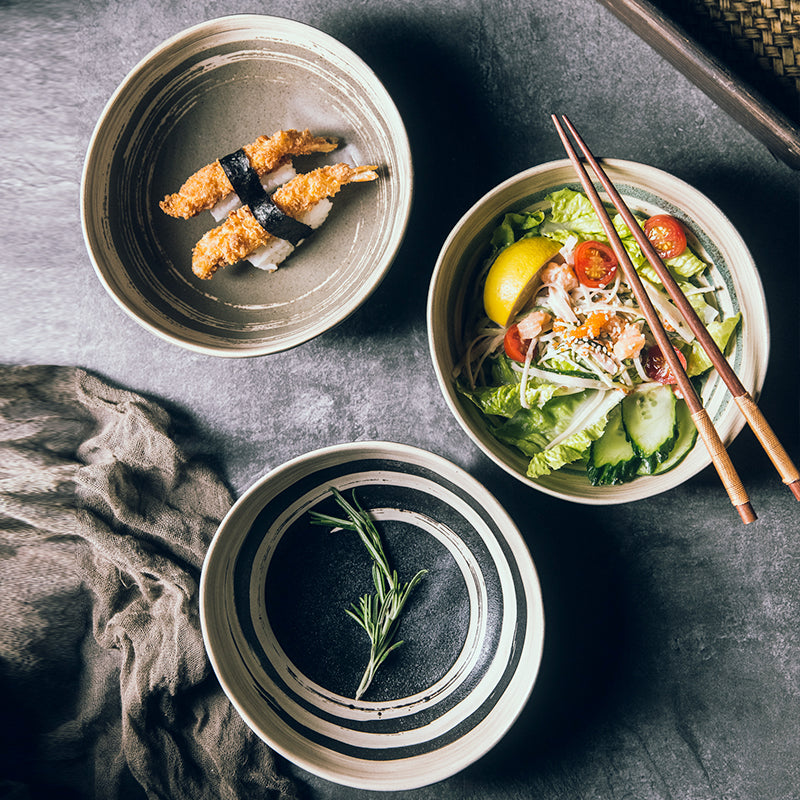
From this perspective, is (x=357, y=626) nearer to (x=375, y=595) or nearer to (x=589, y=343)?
(x=375, y=595)

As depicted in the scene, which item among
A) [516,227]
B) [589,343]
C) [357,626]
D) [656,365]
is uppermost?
[516,227]

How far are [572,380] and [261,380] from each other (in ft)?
3.11

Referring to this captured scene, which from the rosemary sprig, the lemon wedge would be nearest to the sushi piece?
the lemon wedge

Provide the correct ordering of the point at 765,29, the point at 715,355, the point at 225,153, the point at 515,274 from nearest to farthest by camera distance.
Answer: the point at 715,355, the point at 515,274, the point at 765,29, the point at 225,153

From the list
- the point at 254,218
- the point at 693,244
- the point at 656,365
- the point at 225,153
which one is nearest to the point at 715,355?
the point at 656,365

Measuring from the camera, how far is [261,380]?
1.95m

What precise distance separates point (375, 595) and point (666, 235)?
1306mm

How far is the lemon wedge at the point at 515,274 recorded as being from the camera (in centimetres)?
163

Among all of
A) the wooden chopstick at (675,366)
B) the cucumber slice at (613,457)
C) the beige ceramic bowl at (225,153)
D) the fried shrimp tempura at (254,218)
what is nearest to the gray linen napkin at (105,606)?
the beige ceramic bowl at (225,153)

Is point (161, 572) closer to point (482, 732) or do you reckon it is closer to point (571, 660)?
point (482, 732)

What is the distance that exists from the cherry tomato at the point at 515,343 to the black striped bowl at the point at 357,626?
1.21 ft

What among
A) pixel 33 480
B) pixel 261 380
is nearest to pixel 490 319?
pixel 261 380

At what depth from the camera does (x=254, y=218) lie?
70.9 inches

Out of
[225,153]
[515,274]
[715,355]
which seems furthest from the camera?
[225,153]
